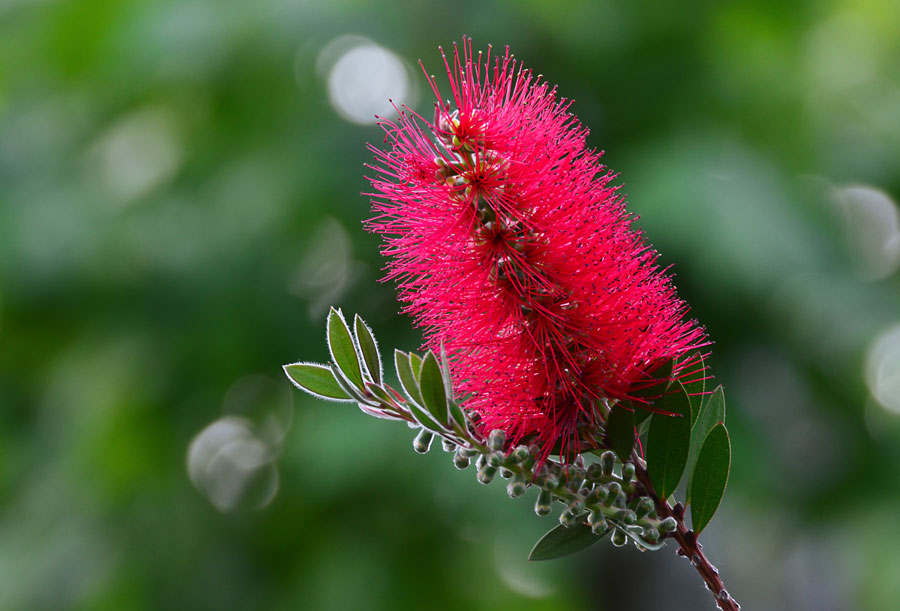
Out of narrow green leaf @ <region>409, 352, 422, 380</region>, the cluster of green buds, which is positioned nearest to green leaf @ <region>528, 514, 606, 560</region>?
the cluster of green buds

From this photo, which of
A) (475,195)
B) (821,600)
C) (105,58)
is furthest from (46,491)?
(821,600)

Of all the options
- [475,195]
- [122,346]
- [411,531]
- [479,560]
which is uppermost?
[122,346]

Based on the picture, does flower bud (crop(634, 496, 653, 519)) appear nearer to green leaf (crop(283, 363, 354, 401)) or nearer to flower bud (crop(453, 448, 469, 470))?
flower bud (crop(453, 448, 469, 470))

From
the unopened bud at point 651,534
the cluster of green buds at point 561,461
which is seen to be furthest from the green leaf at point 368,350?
the unopened bud at point 651,534

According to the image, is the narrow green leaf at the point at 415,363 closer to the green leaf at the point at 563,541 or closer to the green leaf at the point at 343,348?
the green leaf at the point at 343,348

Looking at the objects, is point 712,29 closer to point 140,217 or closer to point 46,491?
point 140,217
